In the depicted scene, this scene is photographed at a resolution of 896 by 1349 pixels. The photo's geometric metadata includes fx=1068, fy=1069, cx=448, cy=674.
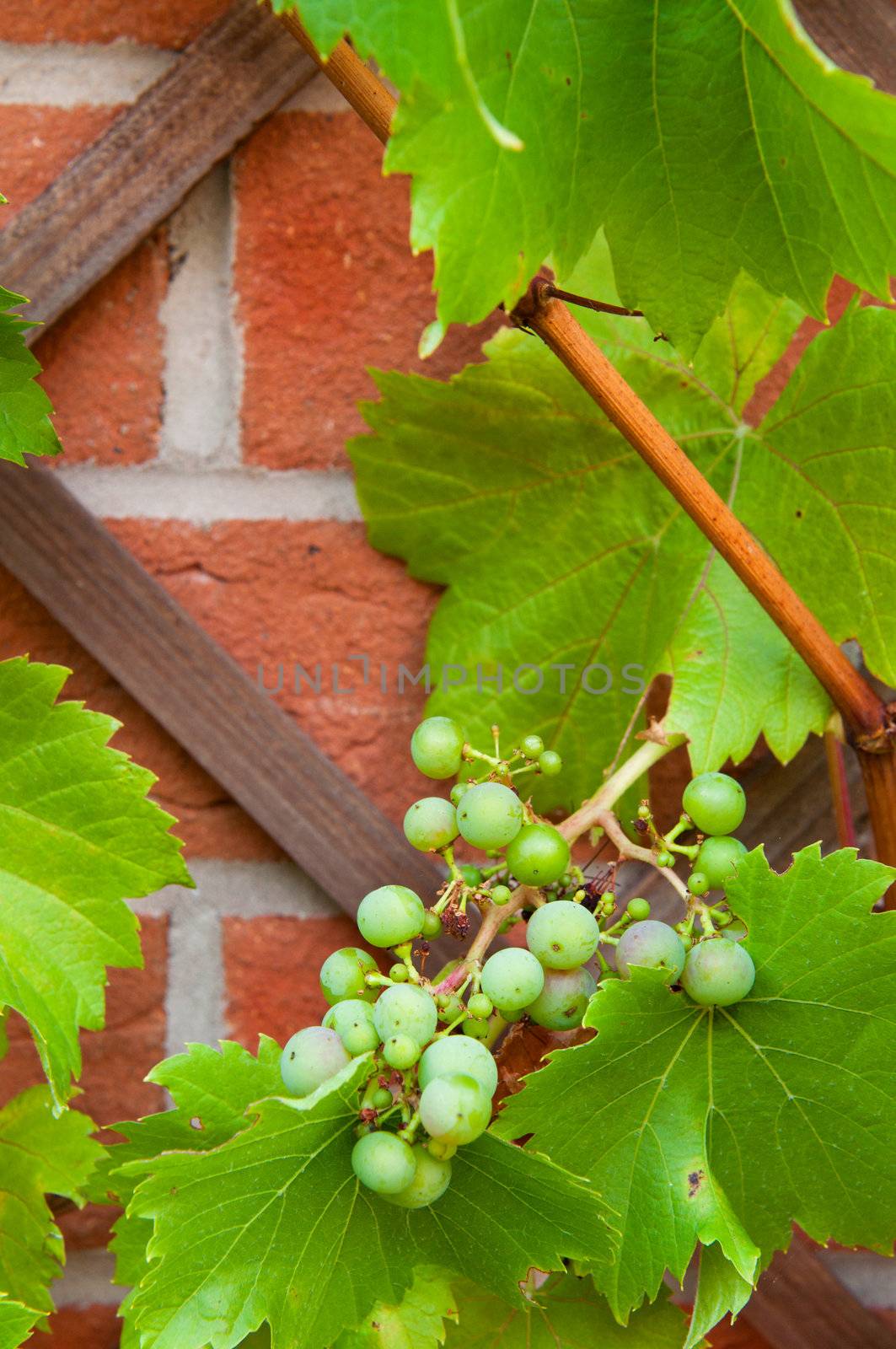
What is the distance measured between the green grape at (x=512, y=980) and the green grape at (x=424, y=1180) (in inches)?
1.8

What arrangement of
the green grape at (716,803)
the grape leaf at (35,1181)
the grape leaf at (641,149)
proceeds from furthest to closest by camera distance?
the grape leaf at (35,1181) → the green grape at (716,803) → the grape leaf at (641,149)

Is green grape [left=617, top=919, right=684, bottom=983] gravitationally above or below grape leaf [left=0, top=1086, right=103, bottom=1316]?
above

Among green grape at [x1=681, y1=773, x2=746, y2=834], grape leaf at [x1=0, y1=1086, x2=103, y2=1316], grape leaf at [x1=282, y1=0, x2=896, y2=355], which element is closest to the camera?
grape leaf at [x1=282, y1=0, x2=896, y2=355]

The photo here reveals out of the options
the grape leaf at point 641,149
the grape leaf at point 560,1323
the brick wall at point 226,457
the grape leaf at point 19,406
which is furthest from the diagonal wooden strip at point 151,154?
the grape leaf at point 560,1323

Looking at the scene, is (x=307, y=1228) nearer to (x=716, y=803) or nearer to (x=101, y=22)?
(x=716, y=803)

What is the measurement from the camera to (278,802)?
0.52 meters

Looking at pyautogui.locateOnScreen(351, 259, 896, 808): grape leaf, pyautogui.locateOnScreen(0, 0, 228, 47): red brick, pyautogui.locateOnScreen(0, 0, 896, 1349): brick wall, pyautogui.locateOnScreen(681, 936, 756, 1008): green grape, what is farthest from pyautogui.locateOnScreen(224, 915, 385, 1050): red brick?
pyautogui.locateOnScreen(0, 0, 228, 47): red brick

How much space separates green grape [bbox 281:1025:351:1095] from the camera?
0.99 ft

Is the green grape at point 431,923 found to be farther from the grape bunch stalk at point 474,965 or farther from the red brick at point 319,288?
the red brick at point 319,288

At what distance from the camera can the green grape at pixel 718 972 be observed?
0.32 m

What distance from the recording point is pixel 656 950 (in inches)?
12.9

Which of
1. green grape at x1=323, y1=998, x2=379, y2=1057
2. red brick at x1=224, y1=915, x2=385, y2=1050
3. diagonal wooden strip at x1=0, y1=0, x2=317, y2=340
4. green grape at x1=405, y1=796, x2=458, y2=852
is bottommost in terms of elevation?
red brick at x1=224, y1=915, x2=385, y2=1050

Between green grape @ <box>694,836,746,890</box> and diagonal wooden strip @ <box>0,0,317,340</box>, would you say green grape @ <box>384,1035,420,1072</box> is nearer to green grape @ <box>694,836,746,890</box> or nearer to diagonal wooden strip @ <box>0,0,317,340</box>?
green grape @ <box>694,836,746,890</box>

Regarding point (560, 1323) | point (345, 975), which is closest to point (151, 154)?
point (345, 975)
